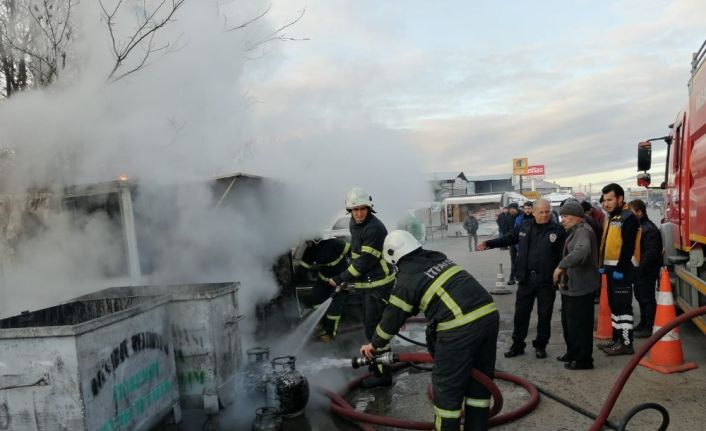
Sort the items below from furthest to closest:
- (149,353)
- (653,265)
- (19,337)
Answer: (653,265)
(149,353)
(19,337)

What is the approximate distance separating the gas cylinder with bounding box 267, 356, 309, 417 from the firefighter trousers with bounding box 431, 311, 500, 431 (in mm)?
1325

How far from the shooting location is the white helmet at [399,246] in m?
2.93

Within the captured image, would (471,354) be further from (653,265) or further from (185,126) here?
(185,126)

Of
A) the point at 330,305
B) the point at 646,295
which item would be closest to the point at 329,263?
the point at 330,305

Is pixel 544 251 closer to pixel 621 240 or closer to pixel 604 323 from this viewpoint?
pixel 621 240

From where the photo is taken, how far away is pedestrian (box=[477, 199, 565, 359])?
4.82 m

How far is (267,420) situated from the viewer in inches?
139

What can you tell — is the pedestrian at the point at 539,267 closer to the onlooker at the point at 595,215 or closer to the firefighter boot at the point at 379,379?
the firefighter boot at the point at 379,379

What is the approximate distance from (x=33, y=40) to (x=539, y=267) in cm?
614

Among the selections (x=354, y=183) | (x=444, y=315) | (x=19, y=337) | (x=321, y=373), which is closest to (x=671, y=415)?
(x=444, y=315)

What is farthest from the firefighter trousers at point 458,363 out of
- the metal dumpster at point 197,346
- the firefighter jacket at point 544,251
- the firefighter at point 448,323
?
the firefighter jacket at point 544,251

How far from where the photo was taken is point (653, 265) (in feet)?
17.8

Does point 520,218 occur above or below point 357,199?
below

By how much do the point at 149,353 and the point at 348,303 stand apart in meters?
3.84
